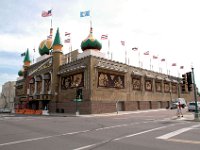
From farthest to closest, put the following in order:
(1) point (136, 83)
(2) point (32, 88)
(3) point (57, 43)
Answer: (2) point (32, 88) < (1) point (136, 83) < (3) point (57, 43)

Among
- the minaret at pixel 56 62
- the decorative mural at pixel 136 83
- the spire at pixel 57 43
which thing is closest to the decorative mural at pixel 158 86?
the decorative mural at pixel 136 83

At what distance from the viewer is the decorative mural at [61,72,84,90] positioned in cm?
3919

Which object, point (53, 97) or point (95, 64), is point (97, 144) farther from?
point (53, 97)

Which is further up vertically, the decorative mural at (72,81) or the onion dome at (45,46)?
the onion dome at (45,46)

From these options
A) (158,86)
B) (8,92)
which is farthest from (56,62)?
(8,92)

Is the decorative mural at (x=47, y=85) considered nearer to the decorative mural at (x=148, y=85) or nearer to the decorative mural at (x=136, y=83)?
the decorative mural at (x=136, y=83)

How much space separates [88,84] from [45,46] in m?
22.4

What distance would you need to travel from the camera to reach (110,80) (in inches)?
1596

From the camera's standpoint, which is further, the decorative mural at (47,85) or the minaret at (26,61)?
the minaret at (26,61)

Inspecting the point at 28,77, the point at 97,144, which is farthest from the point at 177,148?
the point at 28,77

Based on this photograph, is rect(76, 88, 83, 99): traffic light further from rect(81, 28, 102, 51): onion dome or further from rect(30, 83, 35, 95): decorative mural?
rect(30, 83, 35, 95): decorative mural

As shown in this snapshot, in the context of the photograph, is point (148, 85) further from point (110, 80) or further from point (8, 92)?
point (8, 92)

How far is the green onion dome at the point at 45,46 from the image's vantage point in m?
53.8

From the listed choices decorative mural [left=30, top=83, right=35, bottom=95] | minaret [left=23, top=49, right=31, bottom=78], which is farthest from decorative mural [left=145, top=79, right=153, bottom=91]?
minaret [left=23, top=49, right=31, bottom=78]
